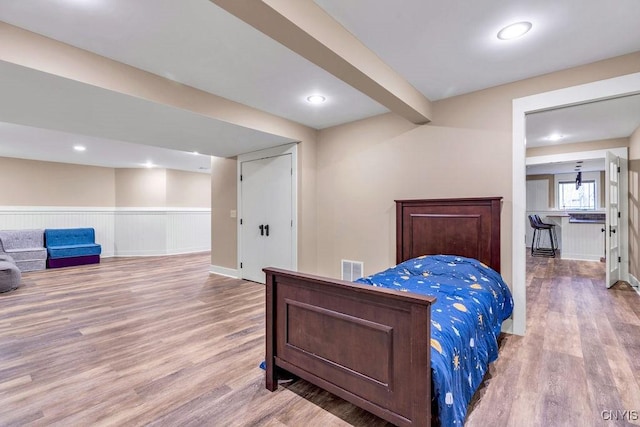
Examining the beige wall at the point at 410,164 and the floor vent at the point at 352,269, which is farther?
the floor vent at the point at 352,269

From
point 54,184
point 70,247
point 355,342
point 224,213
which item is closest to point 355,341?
point 355,342

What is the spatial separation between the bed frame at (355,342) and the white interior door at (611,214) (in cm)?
452

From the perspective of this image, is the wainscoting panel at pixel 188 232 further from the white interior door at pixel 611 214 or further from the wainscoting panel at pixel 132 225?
the white interior door at pixel 611 214

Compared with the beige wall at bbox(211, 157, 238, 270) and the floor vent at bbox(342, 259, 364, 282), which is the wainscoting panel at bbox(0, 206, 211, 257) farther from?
the floor vent at bbox(342, 259, 364, 282)

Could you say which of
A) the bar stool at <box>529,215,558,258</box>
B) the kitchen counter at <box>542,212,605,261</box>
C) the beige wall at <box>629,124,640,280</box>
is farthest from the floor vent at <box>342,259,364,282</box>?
the bar stool at <box>529,215,558,258</box>

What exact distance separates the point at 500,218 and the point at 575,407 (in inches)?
62.9

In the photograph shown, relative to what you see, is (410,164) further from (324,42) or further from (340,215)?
(324,42)

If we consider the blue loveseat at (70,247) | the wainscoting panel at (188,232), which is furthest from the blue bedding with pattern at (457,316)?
the wainscoting panel at (188,232)

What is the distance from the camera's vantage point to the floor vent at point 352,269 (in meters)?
4.00

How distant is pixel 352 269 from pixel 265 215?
63.7 inches

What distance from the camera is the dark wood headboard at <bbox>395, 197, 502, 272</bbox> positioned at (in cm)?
295

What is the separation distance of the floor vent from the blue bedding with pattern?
1.04 m

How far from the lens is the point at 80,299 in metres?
3.96

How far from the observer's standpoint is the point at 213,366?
2.29 m
